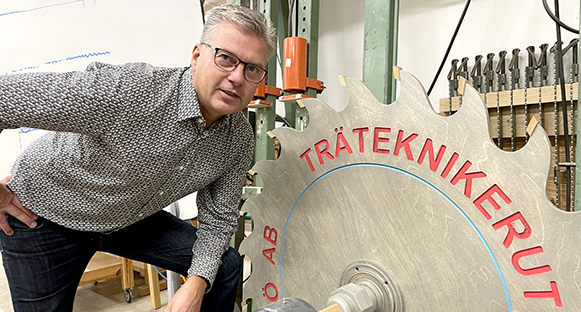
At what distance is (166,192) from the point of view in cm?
113

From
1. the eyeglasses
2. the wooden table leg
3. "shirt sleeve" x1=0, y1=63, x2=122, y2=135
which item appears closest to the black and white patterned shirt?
"shirt sleeve" x1=0, y1=63, x2=122, y2=135

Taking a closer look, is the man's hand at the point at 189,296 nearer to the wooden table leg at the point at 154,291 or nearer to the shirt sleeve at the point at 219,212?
the shirt sleeve at the point at 219,212

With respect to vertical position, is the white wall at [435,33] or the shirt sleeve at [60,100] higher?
the white wall at [435,33]

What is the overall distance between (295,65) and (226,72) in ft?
1.27

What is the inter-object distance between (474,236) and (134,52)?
1621 mm

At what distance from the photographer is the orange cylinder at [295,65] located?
1.28 meters

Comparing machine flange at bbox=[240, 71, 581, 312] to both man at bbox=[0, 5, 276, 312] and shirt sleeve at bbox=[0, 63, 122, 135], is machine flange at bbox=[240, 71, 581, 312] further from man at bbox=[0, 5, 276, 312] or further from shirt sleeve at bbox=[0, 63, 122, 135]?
shirt sleeve at bbox=[0, 63, 122, 135]

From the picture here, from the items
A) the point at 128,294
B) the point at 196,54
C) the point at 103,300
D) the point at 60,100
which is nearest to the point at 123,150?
the point at 60,100

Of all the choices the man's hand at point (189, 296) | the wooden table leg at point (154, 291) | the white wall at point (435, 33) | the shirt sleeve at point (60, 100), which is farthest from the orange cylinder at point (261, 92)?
the wooden table leg at point (154, 291)

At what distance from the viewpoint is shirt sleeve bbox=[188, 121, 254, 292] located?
117cm

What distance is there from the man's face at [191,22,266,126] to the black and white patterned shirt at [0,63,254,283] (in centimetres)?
5

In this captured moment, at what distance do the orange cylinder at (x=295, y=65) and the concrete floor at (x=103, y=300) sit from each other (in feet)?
4.88

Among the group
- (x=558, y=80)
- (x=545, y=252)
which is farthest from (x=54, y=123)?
(x=558, y=80)

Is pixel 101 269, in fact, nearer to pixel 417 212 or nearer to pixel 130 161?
pixel 130 161
